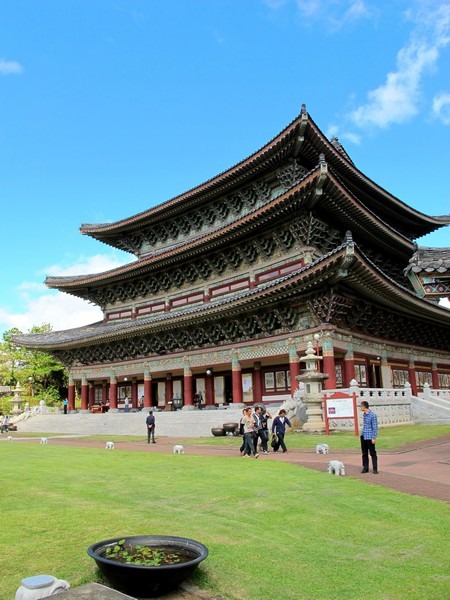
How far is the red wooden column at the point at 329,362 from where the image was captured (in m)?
25.3

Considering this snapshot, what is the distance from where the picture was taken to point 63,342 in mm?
41000

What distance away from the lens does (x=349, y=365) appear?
89.5ft

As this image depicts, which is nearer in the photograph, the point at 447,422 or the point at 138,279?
the point at 447,422

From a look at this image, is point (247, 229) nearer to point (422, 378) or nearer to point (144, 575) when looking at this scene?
point (422, 378)

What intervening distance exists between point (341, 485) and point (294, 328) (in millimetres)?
17966

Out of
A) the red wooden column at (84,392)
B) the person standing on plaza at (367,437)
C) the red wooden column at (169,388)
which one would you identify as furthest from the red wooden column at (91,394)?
the person standing on plaza at (367,437)

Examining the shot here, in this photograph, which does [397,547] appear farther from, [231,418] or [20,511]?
[231,418]

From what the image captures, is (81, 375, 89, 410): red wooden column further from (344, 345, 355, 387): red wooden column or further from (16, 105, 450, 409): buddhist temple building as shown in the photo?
(344, 345, 355, 387): red wooden column

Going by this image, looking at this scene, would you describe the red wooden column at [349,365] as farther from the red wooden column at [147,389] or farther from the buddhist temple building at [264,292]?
the red wooden column at [147,389]

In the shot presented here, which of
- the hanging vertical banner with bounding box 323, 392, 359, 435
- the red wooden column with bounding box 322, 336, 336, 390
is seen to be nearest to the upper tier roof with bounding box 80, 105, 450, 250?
the red wooden column with bounding box 322, 336, 336, 390

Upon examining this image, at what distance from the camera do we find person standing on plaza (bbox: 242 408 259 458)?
16.4 meters

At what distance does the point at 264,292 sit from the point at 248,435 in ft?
37.8

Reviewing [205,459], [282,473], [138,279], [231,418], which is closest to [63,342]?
[138,279]

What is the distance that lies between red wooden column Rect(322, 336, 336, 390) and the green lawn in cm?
1338
